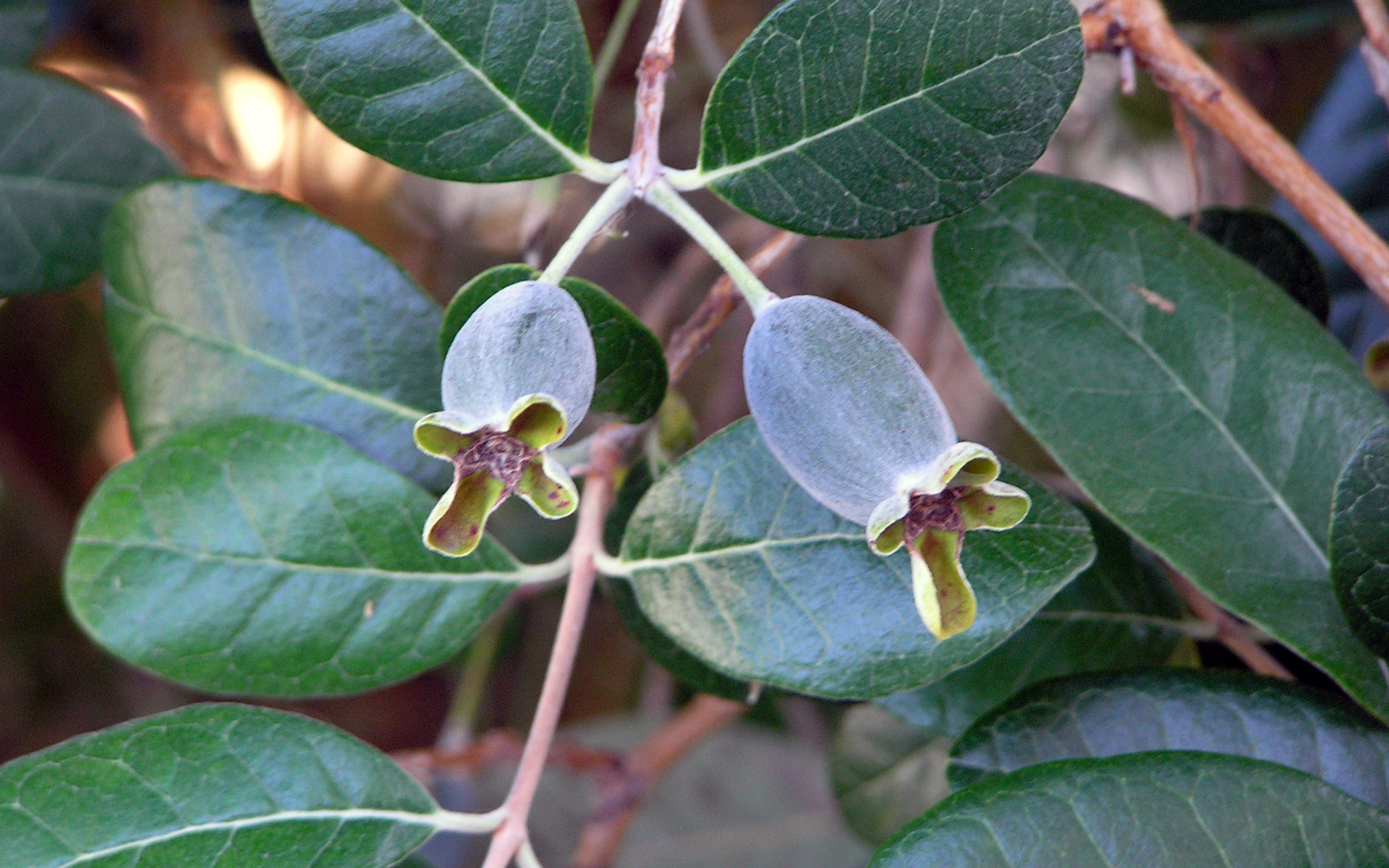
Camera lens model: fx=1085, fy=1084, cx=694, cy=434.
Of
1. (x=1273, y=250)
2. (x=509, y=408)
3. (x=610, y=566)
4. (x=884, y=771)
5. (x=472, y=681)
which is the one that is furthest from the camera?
(x=472, y=681)

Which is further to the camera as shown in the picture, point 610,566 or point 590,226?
point 610,566

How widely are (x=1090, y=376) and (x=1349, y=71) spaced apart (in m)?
0.87

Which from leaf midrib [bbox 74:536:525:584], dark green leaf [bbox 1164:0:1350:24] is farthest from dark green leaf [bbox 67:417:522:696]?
dark green leaf [bbox 1164:0:1350:24]

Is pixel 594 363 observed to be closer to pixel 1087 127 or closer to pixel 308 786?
pixel 308 786

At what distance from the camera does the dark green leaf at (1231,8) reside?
1.31 metres

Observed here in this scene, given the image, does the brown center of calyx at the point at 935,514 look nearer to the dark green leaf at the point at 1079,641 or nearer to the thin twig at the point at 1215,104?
the dark green leaf at the point at 1079,641

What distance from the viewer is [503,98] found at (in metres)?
0.69

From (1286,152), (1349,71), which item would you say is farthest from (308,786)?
(1349,71)

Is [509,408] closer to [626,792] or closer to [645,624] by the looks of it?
[645,624]

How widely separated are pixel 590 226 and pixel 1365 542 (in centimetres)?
51

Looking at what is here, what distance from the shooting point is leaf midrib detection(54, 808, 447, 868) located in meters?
0.69

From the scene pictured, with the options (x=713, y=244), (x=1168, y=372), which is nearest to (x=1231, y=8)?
(x=1168, y=372)

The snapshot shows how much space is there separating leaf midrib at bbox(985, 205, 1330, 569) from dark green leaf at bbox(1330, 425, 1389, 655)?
66 millimetres

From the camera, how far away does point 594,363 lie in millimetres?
616
